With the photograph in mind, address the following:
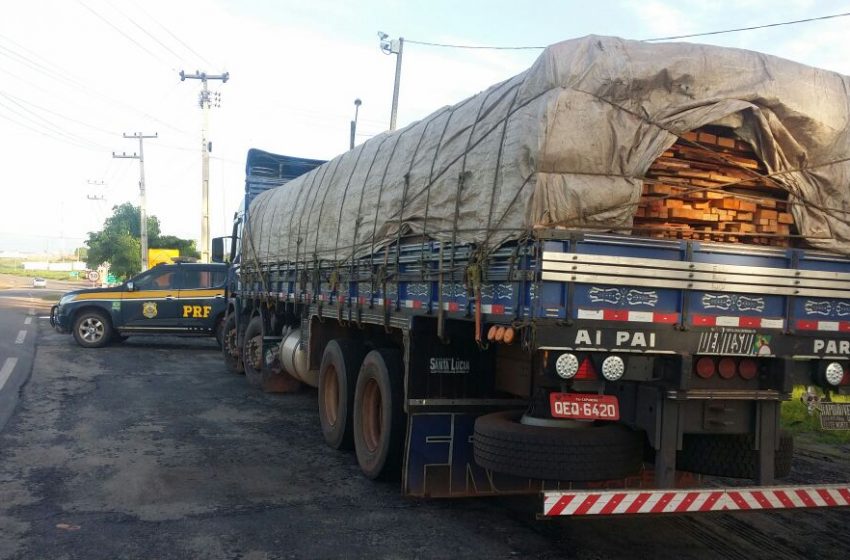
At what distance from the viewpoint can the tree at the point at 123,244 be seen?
46906mm

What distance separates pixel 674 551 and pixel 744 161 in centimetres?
256

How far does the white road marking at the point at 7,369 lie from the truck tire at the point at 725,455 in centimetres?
940

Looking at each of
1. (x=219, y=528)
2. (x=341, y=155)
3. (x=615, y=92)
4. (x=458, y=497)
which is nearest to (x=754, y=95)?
(x=615, y=92)

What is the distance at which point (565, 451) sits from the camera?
4285 millimetres

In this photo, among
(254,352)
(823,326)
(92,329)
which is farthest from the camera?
(92,329)

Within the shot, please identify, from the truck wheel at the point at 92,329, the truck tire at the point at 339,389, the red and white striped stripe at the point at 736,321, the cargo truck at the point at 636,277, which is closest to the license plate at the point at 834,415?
the cargo truck at the point at 636,277

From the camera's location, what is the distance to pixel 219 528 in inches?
199

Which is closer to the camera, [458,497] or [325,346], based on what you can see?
[458,497]

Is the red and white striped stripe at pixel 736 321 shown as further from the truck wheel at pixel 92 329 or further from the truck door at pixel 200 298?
the truck wheel at pixel 92 329

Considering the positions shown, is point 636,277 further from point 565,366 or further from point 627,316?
point 565,366

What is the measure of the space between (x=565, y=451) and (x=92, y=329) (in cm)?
1430

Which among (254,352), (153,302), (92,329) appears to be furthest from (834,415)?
(92,329)

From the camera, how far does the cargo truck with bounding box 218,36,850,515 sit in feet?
13.9

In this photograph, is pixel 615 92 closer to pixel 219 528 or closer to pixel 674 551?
pixel 674 551
